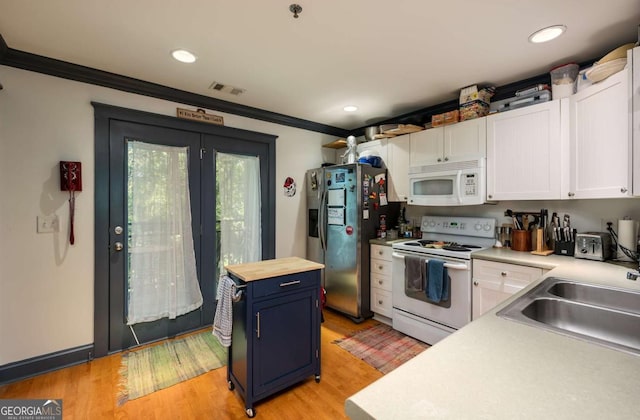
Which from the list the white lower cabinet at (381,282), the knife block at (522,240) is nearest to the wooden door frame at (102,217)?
the white lower cabinet at (381,282)

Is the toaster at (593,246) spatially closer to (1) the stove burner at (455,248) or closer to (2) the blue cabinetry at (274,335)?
(1) the stove burner at (455,248)

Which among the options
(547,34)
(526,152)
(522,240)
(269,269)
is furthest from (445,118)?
(269,269)

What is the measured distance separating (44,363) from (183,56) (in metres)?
2.60

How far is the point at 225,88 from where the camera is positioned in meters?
2.74

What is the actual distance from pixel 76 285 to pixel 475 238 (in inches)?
145

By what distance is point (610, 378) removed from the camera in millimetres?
682

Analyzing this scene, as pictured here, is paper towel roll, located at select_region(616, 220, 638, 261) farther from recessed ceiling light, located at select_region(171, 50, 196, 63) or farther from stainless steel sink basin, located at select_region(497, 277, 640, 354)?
recessed ceiling light, located at select_region(171, 50, 196, 63)

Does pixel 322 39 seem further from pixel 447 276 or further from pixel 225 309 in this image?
pixel 447 276

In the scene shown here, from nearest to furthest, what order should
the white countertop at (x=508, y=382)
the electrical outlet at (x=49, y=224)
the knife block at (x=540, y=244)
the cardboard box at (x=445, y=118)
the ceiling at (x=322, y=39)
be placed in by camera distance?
the white countertop at (x=508, y=382), the ceiling at (x=322, y=39), the electrical outlet at (x=49, y=224), the knife block at (x=540, y=244), the cardboard box at (x=445, y=118)

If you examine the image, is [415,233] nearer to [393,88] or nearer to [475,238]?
[475,238]

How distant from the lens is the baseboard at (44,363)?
2.08 metres

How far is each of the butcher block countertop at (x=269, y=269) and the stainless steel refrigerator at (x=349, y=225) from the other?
1162 mm

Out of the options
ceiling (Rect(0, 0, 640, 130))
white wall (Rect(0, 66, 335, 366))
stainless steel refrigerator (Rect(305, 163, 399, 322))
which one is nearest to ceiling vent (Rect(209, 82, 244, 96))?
ceiling (Rect(0, 0, 640, 130))

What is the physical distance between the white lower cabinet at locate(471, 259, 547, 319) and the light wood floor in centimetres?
104
